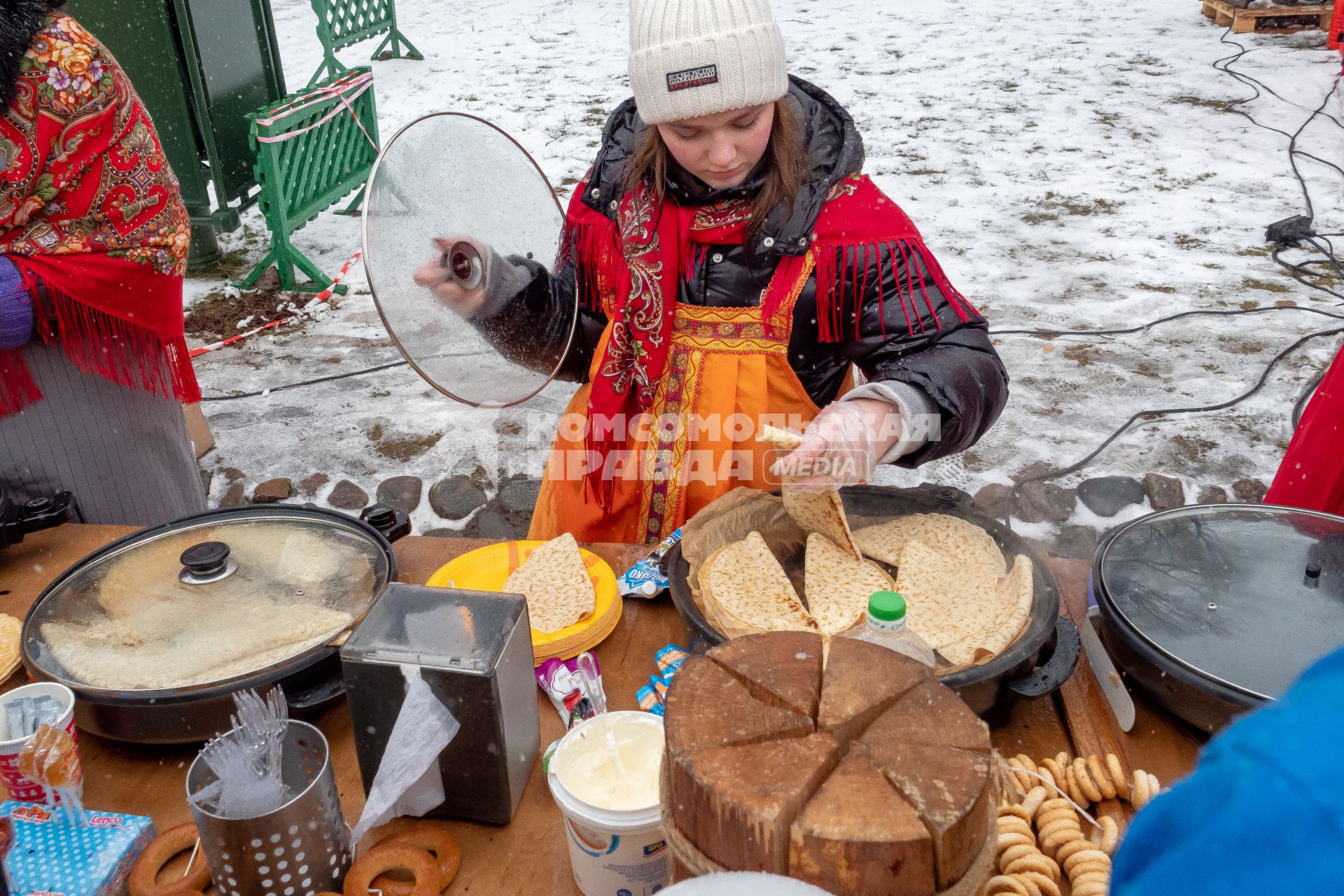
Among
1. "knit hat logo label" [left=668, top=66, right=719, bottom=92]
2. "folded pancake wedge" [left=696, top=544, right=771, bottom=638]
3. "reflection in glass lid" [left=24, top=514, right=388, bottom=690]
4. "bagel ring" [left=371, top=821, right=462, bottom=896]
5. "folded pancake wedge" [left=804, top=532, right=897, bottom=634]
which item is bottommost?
"bagel ring" [left=371, top=821, right=462, bottom=896]

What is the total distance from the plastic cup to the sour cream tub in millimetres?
692

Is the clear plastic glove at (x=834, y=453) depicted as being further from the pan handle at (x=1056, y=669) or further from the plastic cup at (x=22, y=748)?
the plastic cup at (x=22, y=748)

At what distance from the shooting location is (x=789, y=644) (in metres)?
0.95

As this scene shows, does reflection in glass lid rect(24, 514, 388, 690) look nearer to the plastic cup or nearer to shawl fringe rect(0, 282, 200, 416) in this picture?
the plastic cup

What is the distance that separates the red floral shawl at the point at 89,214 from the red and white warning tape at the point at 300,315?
2855 mm

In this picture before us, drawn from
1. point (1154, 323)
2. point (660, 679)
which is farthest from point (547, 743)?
point (1154, 323)

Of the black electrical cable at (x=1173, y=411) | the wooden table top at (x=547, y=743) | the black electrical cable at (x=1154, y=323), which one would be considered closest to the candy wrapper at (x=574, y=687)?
the wooden table top at (x=547, y=743)

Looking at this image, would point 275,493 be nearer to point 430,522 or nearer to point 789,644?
point 430,522

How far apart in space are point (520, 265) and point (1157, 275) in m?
5.04

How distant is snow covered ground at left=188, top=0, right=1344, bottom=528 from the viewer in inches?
171

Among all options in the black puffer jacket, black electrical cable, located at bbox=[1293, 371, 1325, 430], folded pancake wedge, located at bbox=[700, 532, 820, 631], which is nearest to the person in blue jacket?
folded pancake wedge, located at bbox=[700, 532, 820, 631]

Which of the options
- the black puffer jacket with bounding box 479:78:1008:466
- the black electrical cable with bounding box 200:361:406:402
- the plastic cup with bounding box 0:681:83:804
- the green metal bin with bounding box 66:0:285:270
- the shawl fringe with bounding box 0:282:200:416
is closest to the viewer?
the plastic cup with bounding box 0:681:83:804

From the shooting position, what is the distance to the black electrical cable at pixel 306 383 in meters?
4.78

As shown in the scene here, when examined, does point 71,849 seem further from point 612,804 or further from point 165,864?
point 612,804
